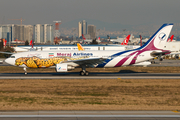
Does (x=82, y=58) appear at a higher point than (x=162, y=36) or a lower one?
lower

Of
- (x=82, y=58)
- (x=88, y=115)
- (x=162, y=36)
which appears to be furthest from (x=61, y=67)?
(x=88, y=115)

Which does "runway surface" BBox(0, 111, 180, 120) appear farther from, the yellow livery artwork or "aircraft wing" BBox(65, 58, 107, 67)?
the yellow livery artwork

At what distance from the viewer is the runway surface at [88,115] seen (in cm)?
1550

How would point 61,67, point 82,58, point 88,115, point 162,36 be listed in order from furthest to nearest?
point 162,36 → point 82,58 → point 61,67 → point 88,115

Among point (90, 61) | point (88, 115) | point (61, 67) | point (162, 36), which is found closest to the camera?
point (88, 115)

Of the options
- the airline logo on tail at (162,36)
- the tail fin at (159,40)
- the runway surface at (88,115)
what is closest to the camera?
the runway surface at (88,115)

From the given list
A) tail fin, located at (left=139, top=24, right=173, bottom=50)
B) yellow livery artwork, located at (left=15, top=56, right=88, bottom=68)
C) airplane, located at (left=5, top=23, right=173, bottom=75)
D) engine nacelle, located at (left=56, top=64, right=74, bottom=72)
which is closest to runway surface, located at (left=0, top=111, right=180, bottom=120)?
engine nacelle, located at (left=56, top=64, right=74, bottom=72)

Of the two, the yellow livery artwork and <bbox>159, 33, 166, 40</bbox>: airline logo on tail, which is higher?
<bbox>159, 33, 166, 40</bbox>: airline logo on tail

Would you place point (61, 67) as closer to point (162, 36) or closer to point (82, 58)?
point (82, 58)

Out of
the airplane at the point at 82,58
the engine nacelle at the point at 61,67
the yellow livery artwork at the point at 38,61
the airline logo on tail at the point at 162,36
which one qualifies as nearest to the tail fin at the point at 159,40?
the airline logo on tail at the point at 162,36

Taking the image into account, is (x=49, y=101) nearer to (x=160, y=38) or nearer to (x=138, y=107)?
(x=138, y=107)

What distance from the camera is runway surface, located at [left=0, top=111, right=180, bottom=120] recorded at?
50.9ft

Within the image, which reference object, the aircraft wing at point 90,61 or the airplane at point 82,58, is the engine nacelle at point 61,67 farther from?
the aircraft wing at point 90,61

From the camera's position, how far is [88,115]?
16.3m
